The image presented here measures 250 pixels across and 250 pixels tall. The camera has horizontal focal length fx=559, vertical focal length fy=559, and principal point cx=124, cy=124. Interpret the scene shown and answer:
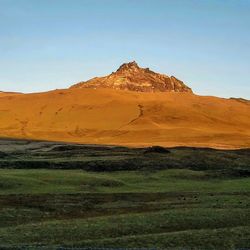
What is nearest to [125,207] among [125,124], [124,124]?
[125,124]

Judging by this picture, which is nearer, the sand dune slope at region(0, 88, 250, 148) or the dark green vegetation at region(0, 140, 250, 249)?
the dark green vegetation at region(0, 140, 250, 249)

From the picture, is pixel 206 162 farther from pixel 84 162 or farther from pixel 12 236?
pixel 12 236

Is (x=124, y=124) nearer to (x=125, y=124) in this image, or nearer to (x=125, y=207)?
(x=125, y=124)

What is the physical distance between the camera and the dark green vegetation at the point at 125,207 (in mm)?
22938

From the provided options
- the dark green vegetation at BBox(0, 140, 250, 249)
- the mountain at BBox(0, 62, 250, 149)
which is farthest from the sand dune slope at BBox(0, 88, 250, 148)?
the dark green vegetation at BBox(0, 140, 250, 249)

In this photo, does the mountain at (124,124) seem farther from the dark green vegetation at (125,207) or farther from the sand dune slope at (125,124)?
the dark green vegetation at (125,207)

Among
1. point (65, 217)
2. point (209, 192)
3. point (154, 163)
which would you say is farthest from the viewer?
point (154, 163)

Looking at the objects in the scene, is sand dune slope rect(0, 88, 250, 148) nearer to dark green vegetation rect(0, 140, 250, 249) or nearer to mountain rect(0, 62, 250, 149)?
mountain rect(0, 62, 250, 149)

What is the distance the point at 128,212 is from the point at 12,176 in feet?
52.0

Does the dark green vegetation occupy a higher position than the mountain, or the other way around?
the mountain

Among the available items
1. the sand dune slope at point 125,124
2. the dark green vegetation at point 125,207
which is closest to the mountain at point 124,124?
the sand dune slope at point 125,124

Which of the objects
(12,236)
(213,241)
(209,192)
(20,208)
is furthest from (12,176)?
(213,241)

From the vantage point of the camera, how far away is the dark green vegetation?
22.9 m

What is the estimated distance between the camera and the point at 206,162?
66.7 m
